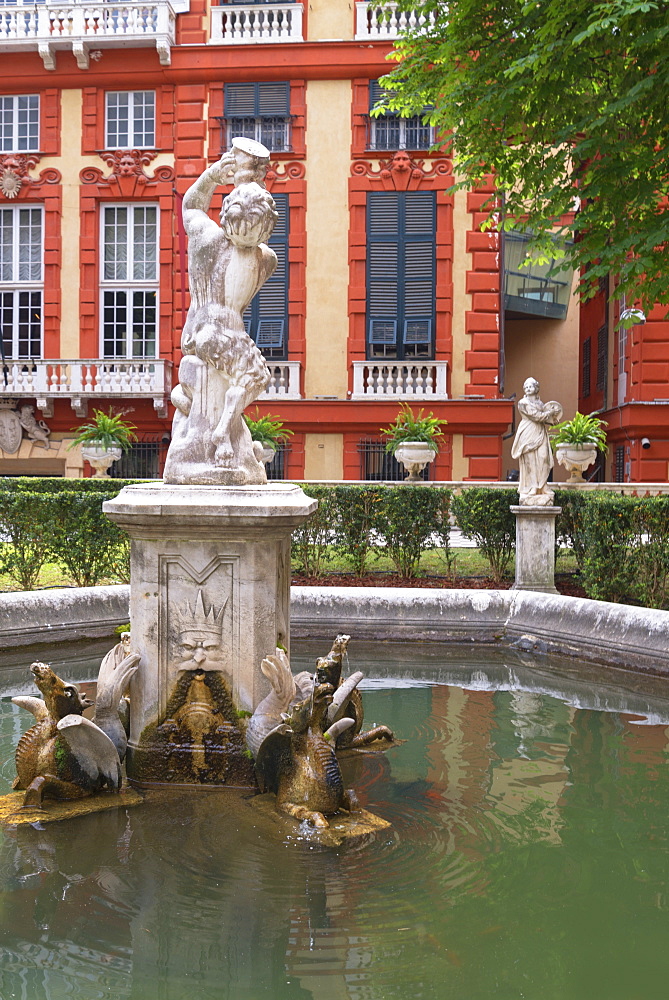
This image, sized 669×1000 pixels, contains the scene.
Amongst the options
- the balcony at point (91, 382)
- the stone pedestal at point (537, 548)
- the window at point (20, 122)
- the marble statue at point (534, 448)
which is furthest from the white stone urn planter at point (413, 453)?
→ the window at point (20, 122)

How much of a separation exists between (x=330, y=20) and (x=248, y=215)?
18431mm

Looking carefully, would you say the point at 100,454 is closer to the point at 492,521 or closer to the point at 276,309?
the point at 276,309

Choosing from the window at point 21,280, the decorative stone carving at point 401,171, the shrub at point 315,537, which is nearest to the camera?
the shrub at point 315,537

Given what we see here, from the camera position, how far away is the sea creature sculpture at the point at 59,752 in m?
3.88

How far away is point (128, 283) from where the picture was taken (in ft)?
70.1

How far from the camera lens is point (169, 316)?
21156 millimetres

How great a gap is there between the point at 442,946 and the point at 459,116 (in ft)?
25.6

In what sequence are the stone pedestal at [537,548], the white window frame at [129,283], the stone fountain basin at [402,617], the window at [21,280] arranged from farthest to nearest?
the window at [21,280] → the white window frame at [129,283] → the stone pedestal at [537,548] → the stone fountain basin at [402,617]

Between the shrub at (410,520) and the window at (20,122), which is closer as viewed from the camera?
the shrub at (410,520)

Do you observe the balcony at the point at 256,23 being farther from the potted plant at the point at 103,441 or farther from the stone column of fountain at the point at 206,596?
the stone column of fountain at the point at 206,596

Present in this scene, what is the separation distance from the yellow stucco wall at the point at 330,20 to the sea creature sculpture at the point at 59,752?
1962cm

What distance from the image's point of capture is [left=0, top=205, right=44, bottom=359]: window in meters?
21.6

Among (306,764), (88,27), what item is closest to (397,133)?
(88,27)

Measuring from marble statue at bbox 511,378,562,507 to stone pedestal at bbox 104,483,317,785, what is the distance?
5.81 meters
